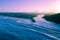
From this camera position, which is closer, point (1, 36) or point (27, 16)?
point (1, 36)

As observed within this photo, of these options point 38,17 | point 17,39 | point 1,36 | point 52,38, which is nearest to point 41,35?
point 52,38

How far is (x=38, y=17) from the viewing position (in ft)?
109

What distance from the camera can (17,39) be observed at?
15.1m

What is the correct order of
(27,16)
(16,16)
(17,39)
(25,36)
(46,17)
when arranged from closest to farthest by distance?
(17,39), (25,36), (27,16), (16,16), (46,17)

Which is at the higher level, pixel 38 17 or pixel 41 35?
pixel 38 17

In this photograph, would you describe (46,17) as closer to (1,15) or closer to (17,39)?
(1,15)

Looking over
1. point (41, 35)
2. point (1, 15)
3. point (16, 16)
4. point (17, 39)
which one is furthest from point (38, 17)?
point (17, 39)

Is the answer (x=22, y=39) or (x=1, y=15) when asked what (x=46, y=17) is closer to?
(x=1, y=15)

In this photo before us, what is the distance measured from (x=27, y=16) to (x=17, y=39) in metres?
11.9

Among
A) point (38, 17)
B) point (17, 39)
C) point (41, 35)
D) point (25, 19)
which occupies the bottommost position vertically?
point (17, 39)

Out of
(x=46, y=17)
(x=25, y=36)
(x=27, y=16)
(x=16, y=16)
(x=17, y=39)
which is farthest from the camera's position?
(x=46, y=17)

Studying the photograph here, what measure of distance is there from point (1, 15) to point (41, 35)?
40.7 ft

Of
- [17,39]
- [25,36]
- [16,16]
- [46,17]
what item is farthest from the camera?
[46,17]

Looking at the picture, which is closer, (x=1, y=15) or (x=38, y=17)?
(x=1, y=15)
